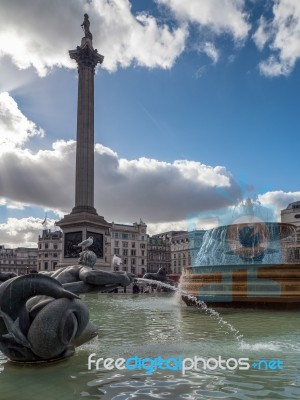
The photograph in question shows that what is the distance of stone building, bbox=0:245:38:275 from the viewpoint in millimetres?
Result: 134750

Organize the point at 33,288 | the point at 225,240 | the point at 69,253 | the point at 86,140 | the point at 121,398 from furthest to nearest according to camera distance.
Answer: the point at 86,140
the point at 69,253
the point at 225,240
the point at 33,288
the point at 121,398

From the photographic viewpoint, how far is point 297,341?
8.53 meters

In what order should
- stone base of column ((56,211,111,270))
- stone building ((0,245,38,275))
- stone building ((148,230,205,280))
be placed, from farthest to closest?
stone building ((0,245,38,275)) < stone building ((148,230,205,280)) < stone base of column ((56,211,111,270))

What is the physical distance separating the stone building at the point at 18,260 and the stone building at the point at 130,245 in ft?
125

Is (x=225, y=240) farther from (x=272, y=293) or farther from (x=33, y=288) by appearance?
(x=33, y=288)

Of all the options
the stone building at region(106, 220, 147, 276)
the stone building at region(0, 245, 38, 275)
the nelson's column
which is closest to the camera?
the nelson's column

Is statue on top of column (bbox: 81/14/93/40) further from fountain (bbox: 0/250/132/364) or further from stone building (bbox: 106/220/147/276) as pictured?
stone building (bbox: 106/220/147/276)

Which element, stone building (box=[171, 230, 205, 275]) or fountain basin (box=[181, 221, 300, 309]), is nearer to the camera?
fountain basin (box=[181, 221, 300, 309])

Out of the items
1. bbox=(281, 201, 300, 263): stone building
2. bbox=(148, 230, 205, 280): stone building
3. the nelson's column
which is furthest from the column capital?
bbox=(148, 230, 205, 280): stone building

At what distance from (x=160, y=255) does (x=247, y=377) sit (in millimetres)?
117447

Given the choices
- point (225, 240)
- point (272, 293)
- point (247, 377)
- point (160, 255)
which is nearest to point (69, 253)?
point (225, 240)

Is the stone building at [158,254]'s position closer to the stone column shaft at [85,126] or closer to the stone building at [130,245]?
the stone building at [130,245]

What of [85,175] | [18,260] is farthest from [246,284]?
[18,260]

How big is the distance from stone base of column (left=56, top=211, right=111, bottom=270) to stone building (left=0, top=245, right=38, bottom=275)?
323 feet
